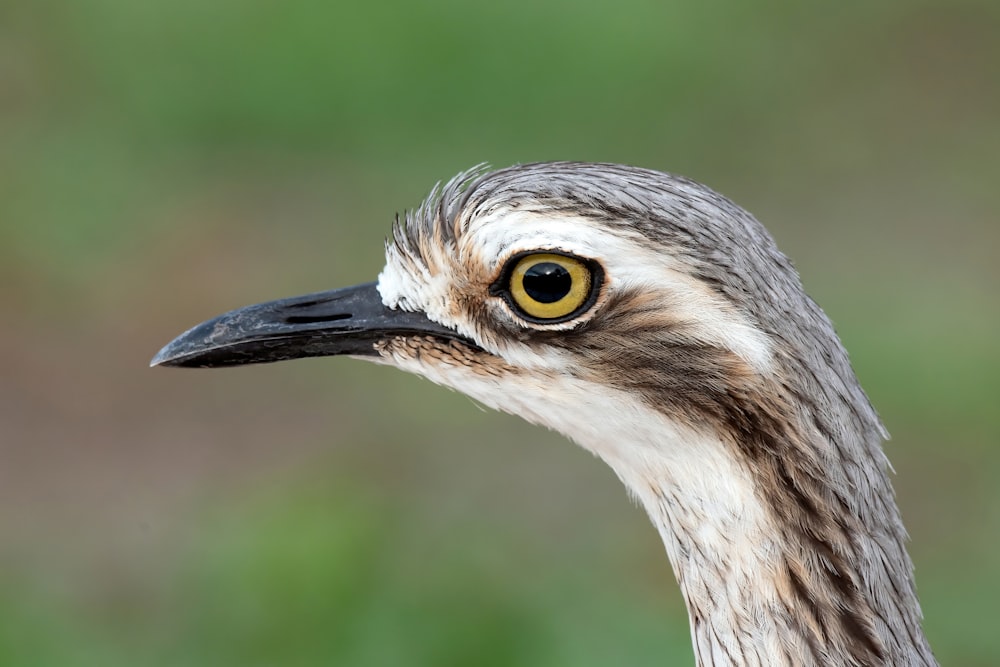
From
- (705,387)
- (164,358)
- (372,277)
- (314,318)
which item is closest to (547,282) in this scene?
(705,387)

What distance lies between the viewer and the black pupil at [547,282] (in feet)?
9.50

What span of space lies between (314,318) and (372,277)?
5.20 metres

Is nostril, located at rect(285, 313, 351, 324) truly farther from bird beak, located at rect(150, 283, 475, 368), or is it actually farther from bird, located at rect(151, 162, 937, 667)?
bird, located at rect(151, 162, 937, 667)

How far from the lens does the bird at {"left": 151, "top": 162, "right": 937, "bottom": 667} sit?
2.84 metres

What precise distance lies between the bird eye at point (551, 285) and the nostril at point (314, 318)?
0.50 metres

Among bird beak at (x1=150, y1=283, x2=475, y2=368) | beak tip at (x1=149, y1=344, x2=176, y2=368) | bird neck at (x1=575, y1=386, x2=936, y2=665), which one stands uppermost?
bird beak at (x1=150, y1=283, x2=475, y2=368)

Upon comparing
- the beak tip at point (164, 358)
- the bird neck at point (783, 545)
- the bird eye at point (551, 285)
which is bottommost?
the bird neck at point (783, 545)

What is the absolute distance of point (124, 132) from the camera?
9859mm

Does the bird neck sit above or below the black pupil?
below

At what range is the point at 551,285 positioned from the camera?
2912 millimetres

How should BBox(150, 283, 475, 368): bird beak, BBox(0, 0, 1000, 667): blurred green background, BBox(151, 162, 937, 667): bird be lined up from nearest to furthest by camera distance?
BBox(151, 162, 937, 667): bird → BBox(150, 283, 475, 368): bird beak → BBox(0, 0, 1000, 667): blurred green background

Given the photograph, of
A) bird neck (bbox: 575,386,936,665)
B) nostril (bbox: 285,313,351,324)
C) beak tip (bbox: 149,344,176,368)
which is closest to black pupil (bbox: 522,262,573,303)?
bird neck (bbox: 575,386,936,665)

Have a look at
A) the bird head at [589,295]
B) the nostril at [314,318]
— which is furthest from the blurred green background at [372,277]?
the bird head at [589,295]

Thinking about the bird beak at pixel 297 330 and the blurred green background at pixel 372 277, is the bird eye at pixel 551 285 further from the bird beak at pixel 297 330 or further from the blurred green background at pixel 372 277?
the blurred green background at pixel 372 277
